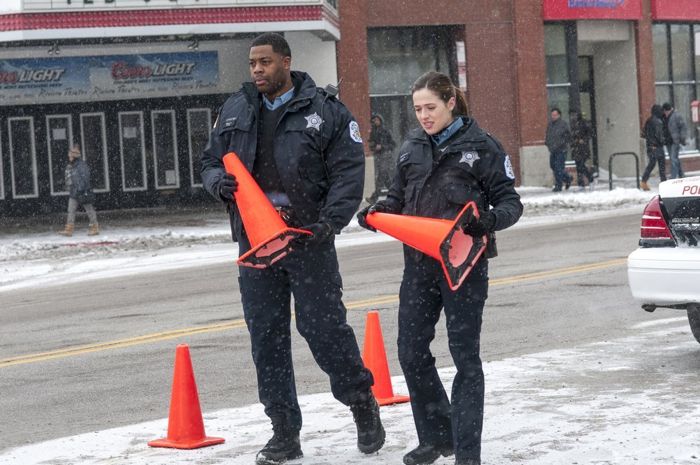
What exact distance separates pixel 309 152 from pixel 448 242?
91 cm

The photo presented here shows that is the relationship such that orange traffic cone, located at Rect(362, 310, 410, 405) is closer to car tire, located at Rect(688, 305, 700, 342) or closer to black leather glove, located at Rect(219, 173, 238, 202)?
black leather glove, located at Rect(219, 173, 238, 202)

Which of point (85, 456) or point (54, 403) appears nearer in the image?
point (85, 456)

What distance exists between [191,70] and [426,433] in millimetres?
25764

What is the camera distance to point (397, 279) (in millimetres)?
15430

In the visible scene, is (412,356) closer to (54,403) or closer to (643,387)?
(643,387)

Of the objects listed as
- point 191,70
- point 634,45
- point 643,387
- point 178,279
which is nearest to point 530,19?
point 634,45

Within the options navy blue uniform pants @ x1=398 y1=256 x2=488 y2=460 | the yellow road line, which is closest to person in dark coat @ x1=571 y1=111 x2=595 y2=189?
the yellow road line

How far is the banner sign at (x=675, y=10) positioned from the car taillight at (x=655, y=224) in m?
30.0

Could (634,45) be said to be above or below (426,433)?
above

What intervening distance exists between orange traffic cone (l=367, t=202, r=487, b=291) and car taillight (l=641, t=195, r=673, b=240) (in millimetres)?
3204

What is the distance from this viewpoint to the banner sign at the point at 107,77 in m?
30.2

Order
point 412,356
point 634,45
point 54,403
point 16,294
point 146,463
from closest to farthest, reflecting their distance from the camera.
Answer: point 412,356, point 146,463, point 54,403, point 16,294, point 634,45

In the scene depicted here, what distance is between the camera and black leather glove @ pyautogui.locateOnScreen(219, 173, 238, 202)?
6324 mm

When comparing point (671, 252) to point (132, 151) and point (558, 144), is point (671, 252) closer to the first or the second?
point (558, 144)
